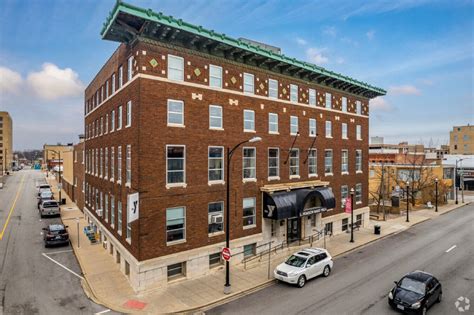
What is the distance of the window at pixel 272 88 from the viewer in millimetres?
24281

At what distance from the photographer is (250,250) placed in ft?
74.7

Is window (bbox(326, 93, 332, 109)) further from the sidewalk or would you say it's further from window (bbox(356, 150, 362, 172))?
the sidewalk

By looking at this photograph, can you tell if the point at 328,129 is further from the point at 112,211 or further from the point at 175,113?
the point at 112,211

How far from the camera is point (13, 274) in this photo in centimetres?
1919

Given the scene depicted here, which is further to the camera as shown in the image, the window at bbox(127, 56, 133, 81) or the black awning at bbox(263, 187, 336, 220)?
the black awning at bbox(263, 187, 336, 220)

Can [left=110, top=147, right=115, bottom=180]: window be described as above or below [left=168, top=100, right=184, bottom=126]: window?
below

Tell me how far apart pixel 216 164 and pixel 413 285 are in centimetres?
1314

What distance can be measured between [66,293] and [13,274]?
209 inches

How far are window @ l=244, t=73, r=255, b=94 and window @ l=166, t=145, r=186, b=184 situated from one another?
7076 millimetres

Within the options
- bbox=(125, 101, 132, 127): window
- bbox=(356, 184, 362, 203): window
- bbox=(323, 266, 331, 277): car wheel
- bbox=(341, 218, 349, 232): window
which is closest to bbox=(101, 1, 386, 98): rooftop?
bbox=(125, 101, 132, 127): window

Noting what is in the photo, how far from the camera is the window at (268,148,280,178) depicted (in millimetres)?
24406

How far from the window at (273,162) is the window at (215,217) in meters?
5.60

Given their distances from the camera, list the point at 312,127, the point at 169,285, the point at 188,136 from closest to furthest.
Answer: the point at 169,285, the point at 188,136, the point at 312,127

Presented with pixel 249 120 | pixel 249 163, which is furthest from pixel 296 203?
pixel 249 120
